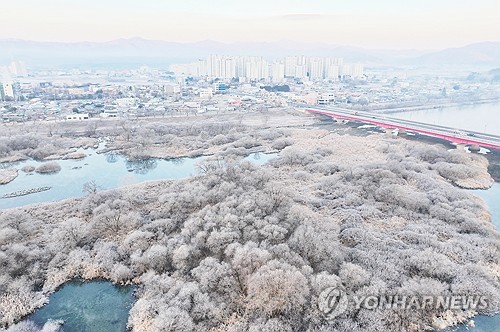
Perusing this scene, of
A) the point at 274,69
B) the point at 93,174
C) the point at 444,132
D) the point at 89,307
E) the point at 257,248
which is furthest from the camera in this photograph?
the point at 274,69

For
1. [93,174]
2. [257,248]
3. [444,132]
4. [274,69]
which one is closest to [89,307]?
[257,248]

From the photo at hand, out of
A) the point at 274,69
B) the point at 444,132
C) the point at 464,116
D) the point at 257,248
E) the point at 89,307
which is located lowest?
the point at 89,307

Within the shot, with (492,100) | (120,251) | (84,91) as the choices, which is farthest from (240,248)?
(492,100)

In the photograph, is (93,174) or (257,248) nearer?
(257,248)

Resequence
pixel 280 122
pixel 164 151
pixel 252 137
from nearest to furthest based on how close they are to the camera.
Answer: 1. pixel 164 151
2. pixel 252 137
3. pixel 280 122

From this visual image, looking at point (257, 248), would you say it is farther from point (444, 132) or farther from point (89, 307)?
point (444, 132)

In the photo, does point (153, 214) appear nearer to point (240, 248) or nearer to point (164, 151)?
point (240, 248)

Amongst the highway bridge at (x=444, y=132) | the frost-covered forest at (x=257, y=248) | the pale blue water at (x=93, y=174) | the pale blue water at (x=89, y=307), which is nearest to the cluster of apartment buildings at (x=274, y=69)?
the highway bridge at (x=444, y=132)
